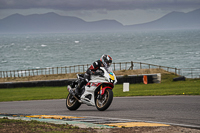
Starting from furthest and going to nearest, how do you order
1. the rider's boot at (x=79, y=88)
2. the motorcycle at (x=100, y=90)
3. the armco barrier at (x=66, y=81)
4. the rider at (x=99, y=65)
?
the armco barrier at (x=66, y=81)
the rider's boot at (x=79, y=88)
the rider at (x=99, y=65)
the motorcycle at (x=100, y=90)

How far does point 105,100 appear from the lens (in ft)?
31.2

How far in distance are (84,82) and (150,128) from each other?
436 cm

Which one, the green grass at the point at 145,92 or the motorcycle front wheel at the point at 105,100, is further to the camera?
the green grass at the point at 145,92

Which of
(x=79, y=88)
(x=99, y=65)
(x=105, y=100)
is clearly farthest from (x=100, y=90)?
(x=79, y=88)

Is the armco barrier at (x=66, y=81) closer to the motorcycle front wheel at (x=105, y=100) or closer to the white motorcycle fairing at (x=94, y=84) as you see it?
the white motorcycle fairing at (x=94, y=84)

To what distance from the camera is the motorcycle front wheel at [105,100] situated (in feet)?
30.4

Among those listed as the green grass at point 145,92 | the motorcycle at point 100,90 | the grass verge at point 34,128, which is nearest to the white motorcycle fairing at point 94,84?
the motorcycle at point 100,90

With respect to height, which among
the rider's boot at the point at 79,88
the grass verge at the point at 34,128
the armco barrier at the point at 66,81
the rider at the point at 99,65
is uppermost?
the rider at the point at 99,65

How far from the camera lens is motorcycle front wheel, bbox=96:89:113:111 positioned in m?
9.27

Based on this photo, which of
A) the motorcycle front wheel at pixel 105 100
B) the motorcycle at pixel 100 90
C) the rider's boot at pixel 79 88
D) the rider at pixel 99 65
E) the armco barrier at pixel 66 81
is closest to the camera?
the motorcycle front wheel at pixel 105 100

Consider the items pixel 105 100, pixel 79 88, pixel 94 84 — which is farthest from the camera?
pixel 79 88

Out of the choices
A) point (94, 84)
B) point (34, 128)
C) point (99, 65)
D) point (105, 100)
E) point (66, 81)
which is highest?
point (99, 65)

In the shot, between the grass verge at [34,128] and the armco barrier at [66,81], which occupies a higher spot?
the grass verge at [34,128]

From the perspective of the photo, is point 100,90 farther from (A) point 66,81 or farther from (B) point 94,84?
(A) point 66,81
